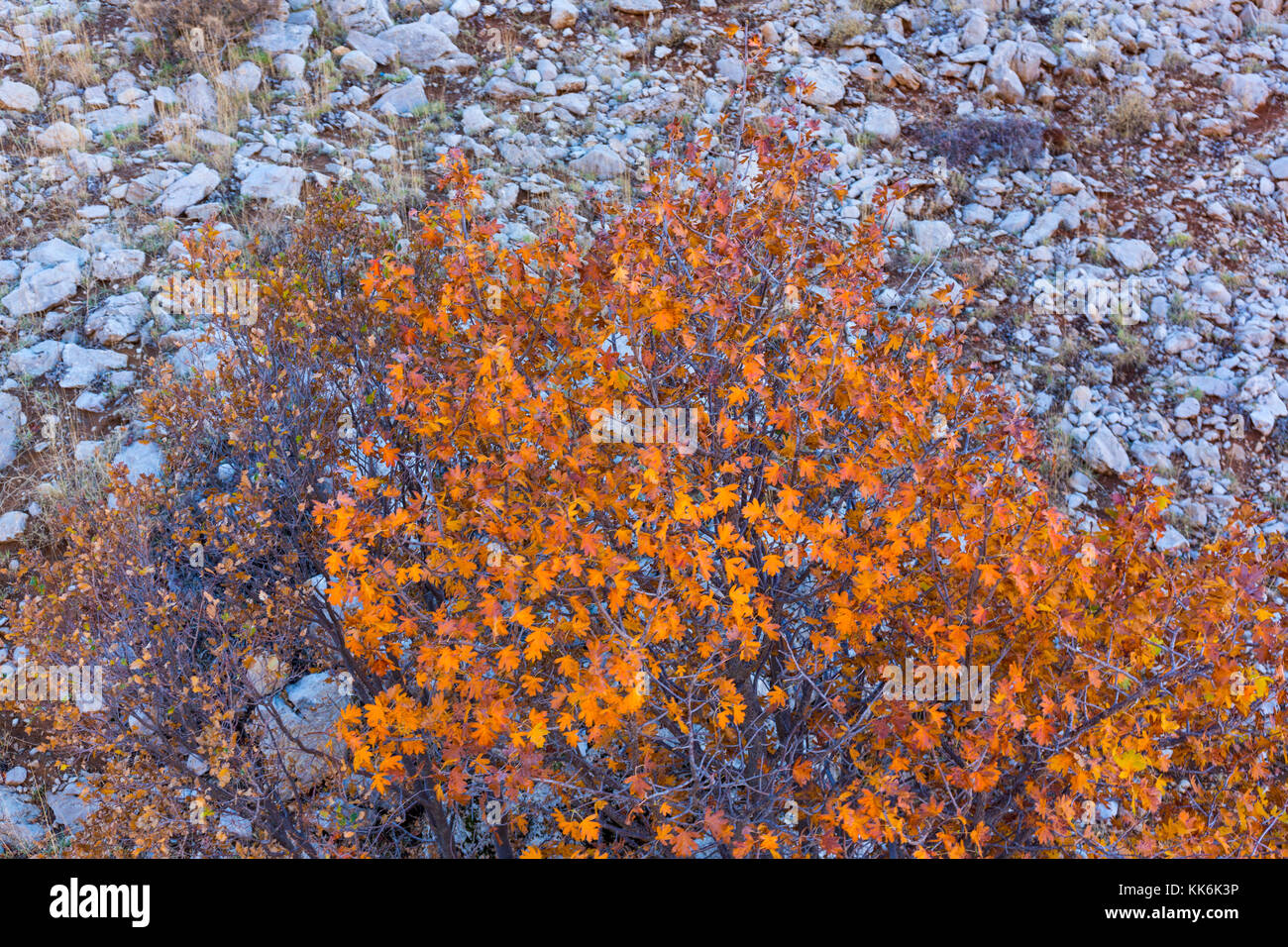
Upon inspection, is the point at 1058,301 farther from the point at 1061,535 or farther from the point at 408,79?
the point at 408,79

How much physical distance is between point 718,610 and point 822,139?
21.9ft

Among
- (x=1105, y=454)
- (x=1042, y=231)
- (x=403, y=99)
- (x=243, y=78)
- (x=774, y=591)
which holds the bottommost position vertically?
(x=1105, y=454)

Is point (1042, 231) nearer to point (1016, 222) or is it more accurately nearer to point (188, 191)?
point (1016, 222)

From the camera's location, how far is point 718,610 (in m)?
2.98

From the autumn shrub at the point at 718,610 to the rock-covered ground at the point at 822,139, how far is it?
8.54 ft

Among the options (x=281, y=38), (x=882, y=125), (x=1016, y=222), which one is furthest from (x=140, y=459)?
(x=1016, y=222)

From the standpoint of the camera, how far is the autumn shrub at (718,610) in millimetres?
2771

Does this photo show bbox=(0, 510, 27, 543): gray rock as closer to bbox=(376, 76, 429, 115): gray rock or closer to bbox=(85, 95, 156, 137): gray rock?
bbox=(85, 95, 156, 137): gray rock

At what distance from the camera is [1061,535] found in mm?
2676

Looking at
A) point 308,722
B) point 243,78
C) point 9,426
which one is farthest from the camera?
point 243,78

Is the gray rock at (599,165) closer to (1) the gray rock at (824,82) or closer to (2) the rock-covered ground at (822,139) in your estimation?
(2) the rock-covered ground at (822,139)

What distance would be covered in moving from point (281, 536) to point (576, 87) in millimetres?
6029
